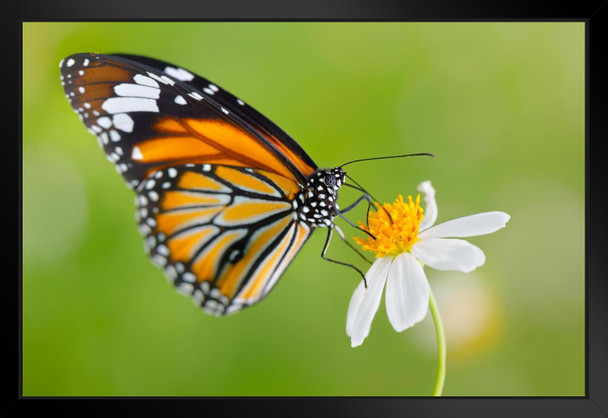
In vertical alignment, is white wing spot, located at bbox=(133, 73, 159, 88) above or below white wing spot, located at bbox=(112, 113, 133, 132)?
above

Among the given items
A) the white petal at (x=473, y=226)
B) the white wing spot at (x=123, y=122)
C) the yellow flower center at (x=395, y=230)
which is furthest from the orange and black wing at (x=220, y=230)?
the white petal at (x=473, y=226)

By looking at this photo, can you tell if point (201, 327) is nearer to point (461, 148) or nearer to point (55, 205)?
point (55, 205)

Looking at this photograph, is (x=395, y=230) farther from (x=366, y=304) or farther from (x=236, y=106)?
(x=236, y=106)

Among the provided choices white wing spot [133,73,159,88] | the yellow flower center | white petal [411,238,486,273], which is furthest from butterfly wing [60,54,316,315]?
white petal [411,238,486,273]

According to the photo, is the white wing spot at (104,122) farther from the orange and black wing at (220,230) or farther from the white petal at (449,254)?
the white petal at (449,254)

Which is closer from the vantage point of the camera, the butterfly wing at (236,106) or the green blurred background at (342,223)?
the butterfly wing at (236,106)

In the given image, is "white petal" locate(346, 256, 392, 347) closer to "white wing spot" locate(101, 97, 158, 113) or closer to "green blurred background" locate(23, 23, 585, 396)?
"green blurred background" locate(23, 23, 585, 396)
